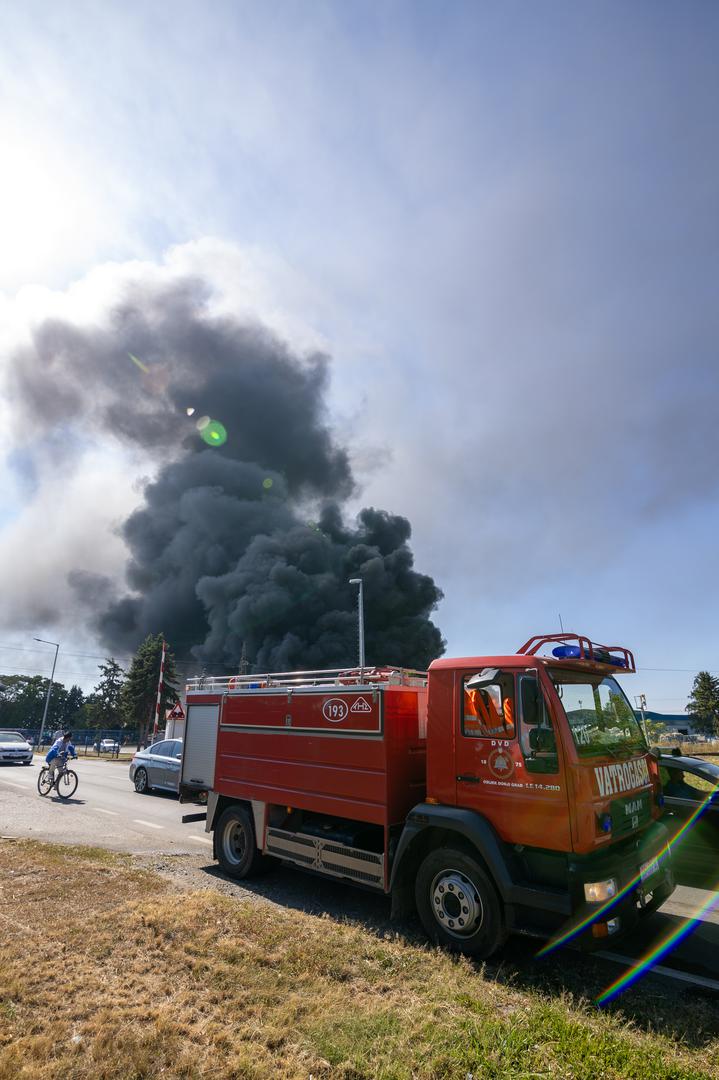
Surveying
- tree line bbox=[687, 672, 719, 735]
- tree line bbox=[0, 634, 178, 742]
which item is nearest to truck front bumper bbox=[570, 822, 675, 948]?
tree line bbox=[0, 634, 178, 742]

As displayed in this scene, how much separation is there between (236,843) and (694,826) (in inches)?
214

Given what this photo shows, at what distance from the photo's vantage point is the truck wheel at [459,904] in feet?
14.9

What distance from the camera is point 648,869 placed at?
4734mm

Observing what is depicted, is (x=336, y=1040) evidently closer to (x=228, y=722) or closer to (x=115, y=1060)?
(x=115, y=1060)

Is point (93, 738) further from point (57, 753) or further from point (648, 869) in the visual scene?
point (648, 869)

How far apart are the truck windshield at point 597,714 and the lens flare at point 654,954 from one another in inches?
62.5

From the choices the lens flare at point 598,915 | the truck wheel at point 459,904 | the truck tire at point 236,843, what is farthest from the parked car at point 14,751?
the lens flare at point 598,915

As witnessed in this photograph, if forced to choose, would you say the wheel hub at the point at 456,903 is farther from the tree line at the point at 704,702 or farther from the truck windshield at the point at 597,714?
the tree line at the point at 704,702

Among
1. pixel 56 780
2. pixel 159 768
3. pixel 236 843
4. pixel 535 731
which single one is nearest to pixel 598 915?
pixel 535 731

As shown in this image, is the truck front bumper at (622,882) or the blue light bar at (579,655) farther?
the blue light bar at (579,655)

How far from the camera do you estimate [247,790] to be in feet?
23.1

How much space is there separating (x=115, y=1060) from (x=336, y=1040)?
46.8 inches

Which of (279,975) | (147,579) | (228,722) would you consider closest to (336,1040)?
(279,975)

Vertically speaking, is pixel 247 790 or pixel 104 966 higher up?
pixel 247 790
